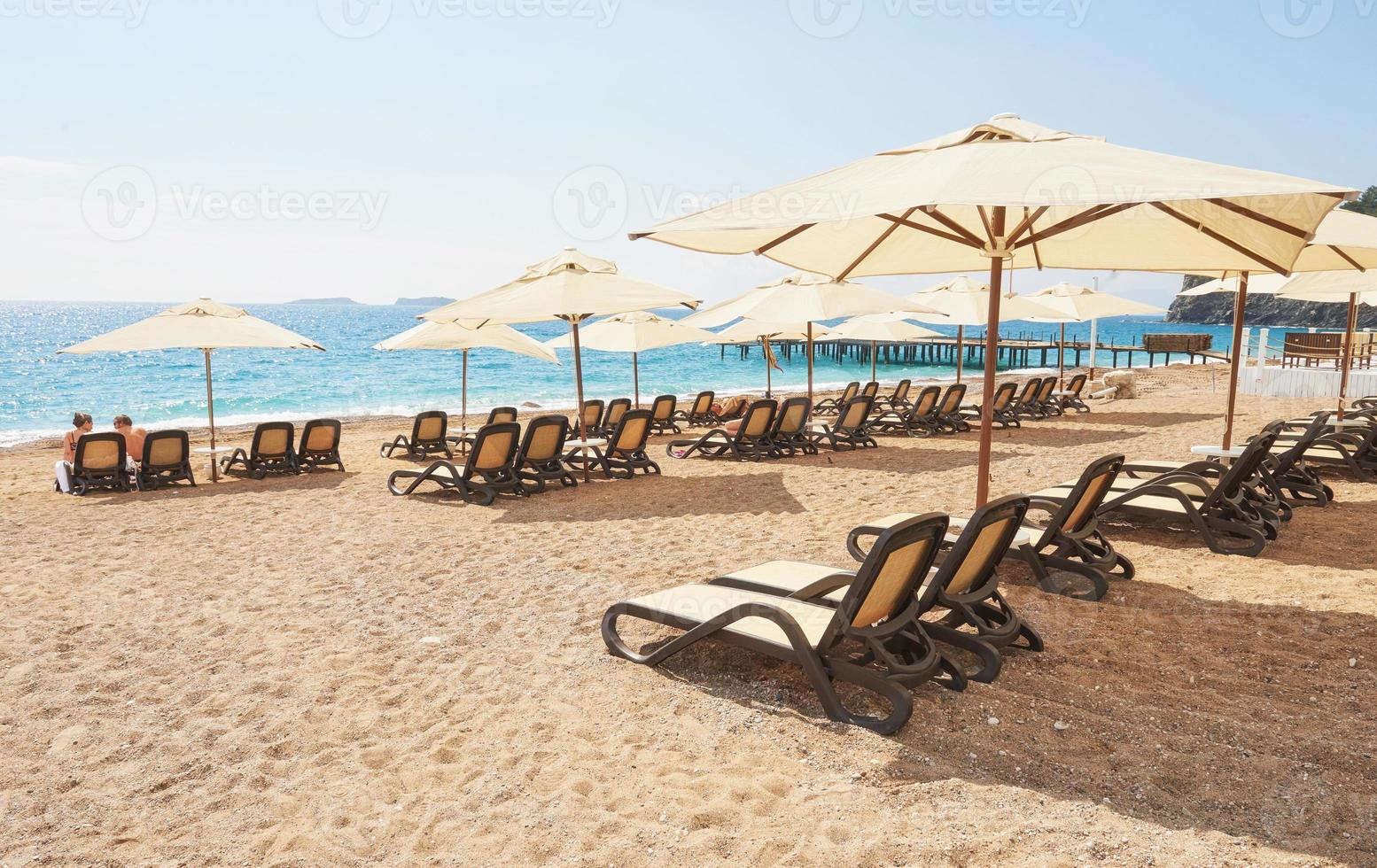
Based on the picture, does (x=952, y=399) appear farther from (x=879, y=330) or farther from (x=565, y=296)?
(x=565, y=296)

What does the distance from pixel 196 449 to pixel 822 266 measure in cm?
714

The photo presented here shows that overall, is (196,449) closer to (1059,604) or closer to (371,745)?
(371,745)

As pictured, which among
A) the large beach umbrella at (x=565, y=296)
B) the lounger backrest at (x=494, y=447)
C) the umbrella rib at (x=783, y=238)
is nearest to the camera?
the umbrella rib at (x=783, y=238)

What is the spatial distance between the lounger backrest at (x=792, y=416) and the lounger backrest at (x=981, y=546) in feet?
24.3

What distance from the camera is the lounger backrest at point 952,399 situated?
549 inches

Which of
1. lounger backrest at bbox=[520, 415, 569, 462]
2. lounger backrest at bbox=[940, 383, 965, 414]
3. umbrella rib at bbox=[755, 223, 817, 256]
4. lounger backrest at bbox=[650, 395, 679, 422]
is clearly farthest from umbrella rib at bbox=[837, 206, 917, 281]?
lounger backrest at bbox=[650, 395, 679, 422]

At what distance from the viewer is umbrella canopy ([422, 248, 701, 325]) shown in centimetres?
815

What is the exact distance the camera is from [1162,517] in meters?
5.77

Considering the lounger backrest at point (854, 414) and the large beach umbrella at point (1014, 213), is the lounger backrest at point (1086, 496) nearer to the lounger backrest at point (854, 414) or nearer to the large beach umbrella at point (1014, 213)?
the large beach umbrella at point (1014, 213)

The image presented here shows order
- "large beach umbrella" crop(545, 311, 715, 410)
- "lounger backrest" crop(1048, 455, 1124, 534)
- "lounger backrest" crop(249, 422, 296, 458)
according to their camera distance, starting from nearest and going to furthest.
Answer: "lounger backrest" crop(1048, 455, 1124, 534) < "lounger backrest" crop(249, 422, 296, 458) < "large beach umbrella" crop(545, 311, 715, 410)

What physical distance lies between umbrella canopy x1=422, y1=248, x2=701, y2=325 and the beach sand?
268 centimetres

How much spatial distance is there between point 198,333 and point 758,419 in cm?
657

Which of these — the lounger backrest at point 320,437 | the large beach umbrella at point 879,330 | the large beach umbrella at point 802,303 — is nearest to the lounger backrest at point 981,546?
the large beach umbrella at point 802,303

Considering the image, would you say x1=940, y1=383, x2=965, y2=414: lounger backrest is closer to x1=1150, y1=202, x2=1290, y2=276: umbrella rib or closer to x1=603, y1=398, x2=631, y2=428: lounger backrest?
x1=603, y1=398, x2=631, y2=428: lounger backrest
